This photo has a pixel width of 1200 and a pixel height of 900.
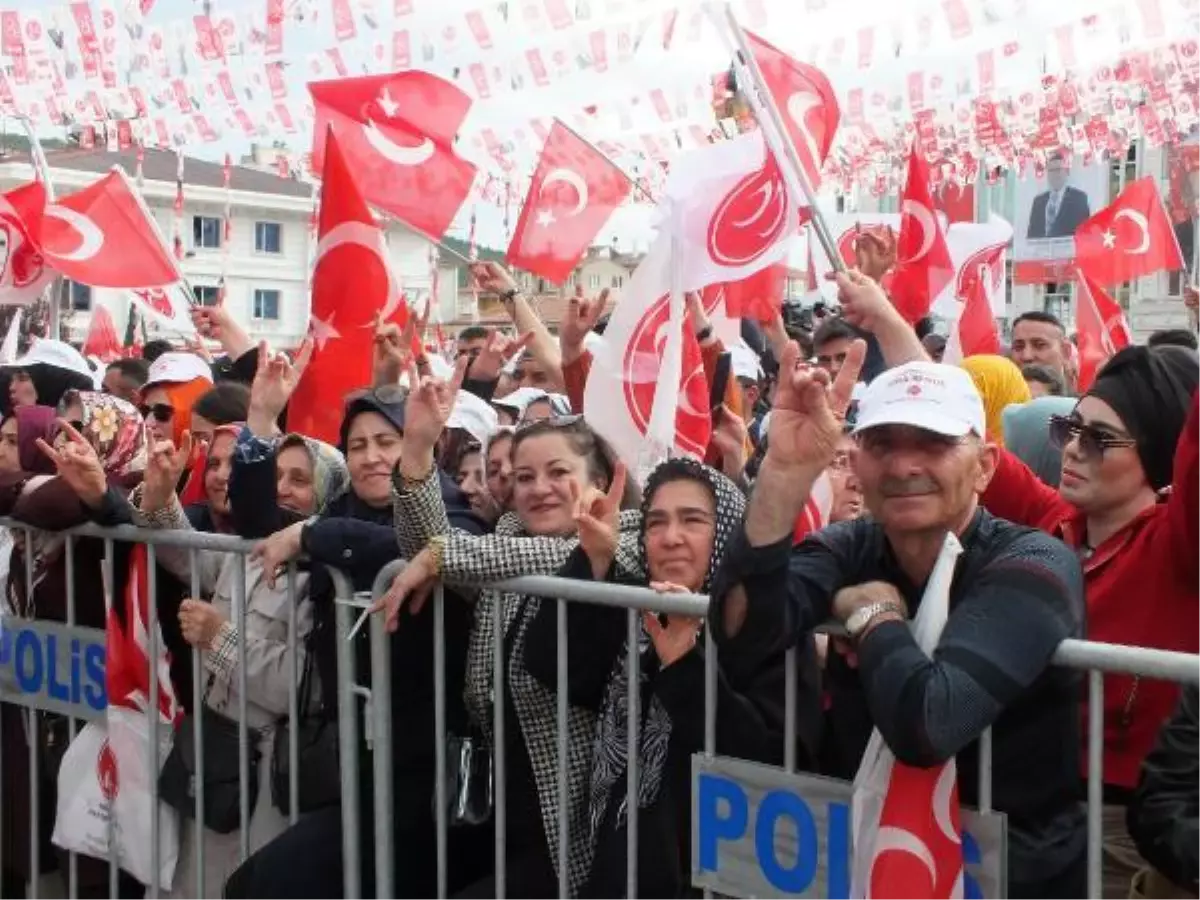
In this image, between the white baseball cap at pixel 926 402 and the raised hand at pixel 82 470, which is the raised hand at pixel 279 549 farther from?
the white baseball cap at pixel 926 402

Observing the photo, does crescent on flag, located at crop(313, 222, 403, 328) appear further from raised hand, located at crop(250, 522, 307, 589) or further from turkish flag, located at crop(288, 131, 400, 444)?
raised hand, located at crop(250, 522, 307, 589)

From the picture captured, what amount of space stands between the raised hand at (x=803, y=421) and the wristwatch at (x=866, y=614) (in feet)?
0.89

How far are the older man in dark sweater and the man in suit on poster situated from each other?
30.8 meters

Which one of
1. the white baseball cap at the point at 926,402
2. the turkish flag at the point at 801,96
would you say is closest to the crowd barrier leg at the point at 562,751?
the white baseball cap at the point at 926,402

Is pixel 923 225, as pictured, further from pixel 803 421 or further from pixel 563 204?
pixel 803 421

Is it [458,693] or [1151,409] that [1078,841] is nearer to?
[1151,409]

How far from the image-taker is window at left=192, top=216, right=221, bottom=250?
5800 centimetres

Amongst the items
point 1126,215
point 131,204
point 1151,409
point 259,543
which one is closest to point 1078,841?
point 1151,409

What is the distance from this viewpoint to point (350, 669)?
12.0ft

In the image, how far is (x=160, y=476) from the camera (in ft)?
13.7

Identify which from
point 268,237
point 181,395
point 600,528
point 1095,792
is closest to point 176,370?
point 181,395

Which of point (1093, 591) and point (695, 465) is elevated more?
point (695, 465)

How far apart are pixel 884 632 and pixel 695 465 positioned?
31.5 inches

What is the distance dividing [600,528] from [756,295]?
3.18 meters
